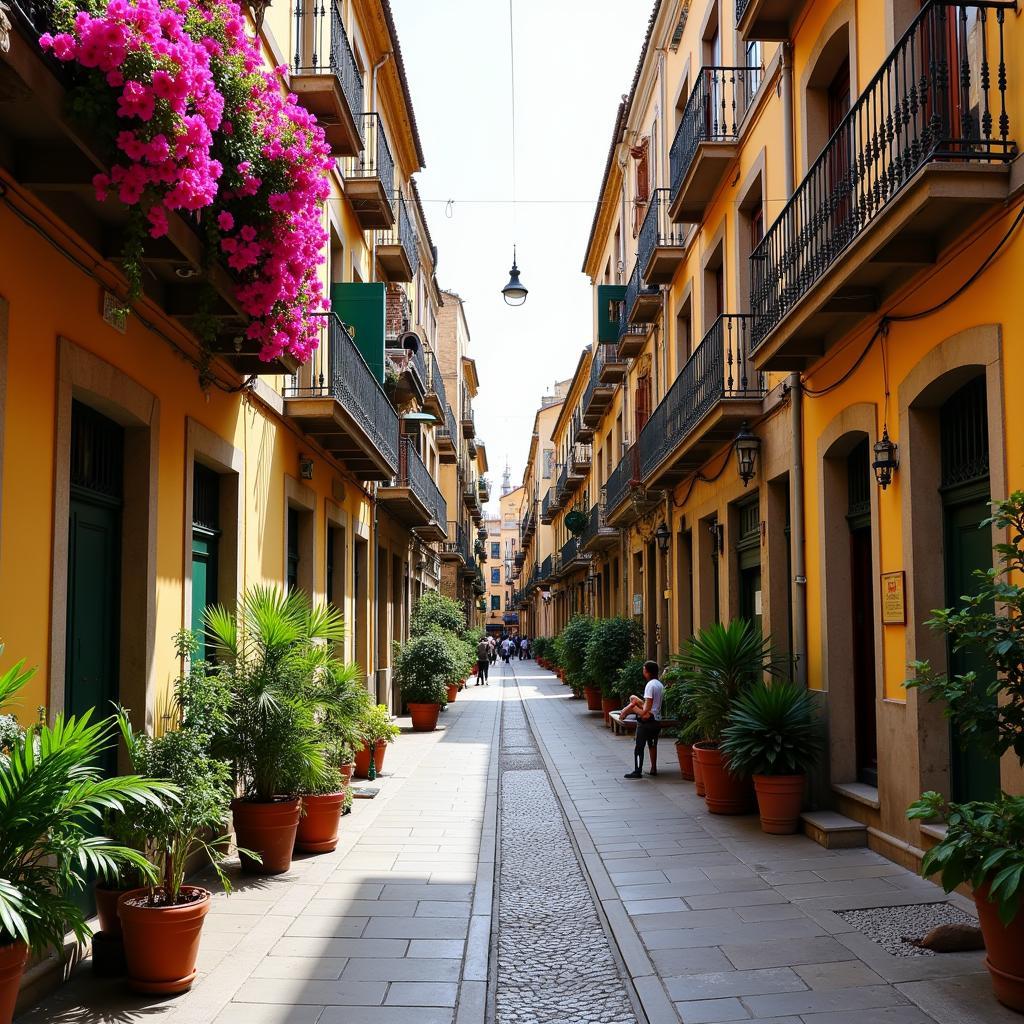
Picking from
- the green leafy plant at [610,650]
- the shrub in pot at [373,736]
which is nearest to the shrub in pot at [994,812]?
the shrub in pot at [373,736]

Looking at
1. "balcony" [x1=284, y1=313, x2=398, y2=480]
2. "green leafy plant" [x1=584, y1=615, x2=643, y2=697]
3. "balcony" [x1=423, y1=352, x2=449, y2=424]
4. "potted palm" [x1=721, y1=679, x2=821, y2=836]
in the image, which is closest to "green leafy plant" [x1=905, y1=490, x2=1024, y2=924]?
"potted palm" [x1=721, y1=679, x2=821, y2=836]

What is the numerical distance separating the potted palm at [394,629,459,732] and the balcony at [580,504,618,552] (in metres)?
7.10

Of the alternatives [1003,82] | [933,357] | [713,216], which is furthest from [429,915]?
[713,216]

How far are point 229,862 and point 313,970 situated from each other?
8.88ft

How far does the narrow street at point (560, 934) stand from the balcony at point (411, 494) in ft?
26.4

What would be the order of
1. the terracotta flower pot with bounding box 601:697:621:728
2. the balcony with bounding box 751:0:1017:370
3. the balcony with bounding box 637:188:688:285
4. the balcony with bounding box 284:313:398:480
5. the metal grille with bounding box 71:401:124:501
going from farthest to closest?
1. the terracotta flower pot with bounding box 601:697:621:728
2. the balcony with bounding box 637:188:688:285
3. the balcony with bounding box 284:313:398:480
4. the metal grille with bounding box 71:401:124:501
5. the balcony with bounding box 751:0:1017:370

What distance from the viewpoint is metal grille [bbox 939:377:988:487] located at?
6.98 metres

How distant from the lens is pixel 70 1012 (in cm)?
492

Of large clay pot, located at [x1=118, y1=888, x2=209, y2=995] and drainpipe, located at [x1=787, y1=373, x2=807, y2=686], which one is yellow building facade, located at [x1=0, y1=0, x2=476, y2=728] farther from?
drainpipe, located at [x1=787, y1=373, x2=807, y2=686]

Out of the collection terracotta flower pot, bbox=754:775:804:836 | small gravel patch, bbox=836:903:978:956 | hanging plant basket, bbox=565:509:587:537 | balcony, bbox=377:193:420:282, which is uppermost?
balcony, bbox=377:193:420:282

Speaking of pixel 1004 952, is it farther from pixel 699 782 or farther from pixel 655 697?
pixel 655 697

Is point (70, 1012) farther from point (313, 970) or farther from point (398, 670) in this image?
point (398, 670)

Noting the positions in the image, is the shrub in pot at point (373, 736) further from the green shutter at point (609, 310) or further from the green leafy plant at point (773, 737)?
the green shutter at point (609, 310)

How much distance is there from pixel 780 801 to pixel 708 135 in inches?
326
